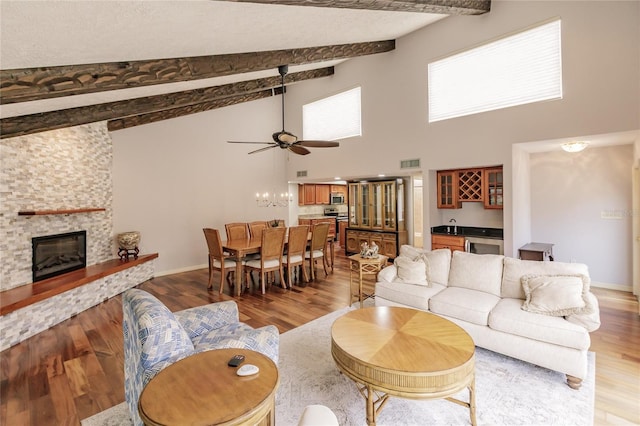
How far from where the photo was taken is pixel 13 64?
7.58 ft

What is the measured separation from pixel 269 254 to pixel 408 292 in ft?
8.18

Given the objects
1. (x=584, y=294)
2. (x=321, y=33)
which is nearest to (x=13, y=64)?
(x=321, y=33)

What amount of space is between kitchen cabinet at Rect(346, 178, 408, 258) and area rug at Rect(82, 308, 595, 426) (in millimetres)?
4410

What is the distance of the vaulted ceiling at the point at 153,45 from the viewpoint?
206 centimetres

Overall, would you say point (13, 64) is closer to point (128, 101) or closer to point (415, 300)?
point (128, 101)

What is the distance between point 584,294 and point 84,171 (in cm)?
671

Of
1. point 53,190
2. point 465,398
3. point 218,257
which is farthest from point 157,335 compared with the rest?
point 53,190

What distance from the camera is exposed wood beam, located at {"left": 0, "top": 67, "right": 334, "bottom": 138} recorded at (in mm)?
3531

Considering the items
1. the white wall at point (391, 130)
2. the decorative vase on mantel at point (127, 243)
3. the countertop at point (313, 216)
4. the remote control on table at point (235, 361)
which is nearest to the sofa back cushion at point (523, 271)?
the white wall at point (391, 130)

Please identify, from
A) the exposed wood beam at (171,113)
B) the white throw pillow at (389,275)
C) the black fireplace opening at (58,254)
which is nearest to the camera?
the white throw pillow at (389,275)

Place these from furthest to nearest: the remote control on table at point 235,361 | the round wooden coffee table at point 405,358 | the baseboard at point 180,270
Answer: the baseboard at point 180,270, the round wooden coffee table at point 405,358, the remote control on table at point 235,361

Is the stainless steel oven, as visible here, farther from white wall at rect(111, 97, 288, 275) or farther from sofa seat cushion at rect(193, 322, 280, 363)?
white wall at rect(111, 97, 288, 275)

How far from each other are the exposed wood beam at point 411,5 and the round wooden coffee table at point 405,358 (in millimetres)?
2788

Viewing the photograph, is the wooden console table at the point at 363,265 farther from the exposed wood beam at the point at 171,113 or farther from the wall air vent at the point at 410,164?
the exposed wood beam at the point at 171,113
